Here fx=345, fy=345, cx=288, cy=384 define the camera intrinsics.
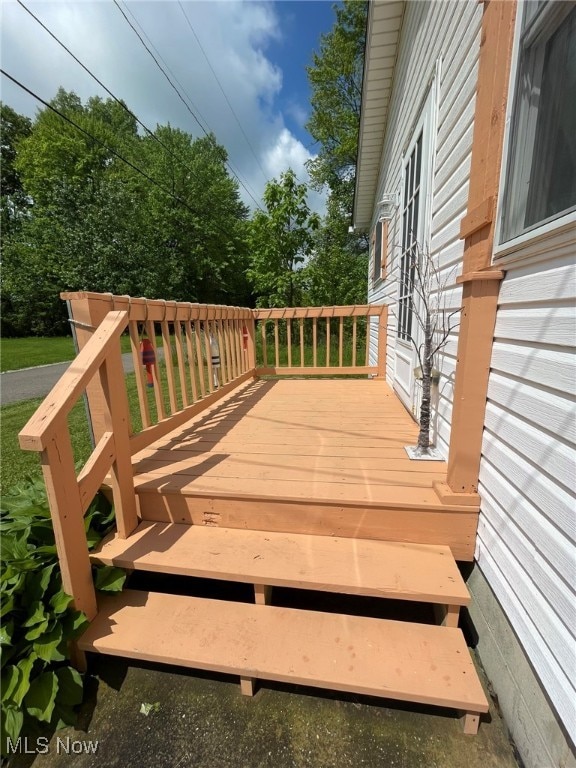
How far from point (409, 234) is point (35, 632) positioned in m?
3.83

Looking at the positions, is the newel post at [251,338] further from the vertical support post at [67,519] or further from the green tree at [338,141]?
the green tree at [338,141]

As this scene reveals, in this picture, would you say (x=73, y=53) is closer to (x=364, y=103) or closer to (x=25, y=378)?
(x=364, y=103)

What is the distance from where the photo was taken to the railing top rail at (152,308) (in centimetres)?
181

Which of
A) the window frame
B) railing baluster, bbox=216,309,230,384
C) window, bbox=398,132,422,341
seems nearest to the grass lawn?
railing baluster, bbox=216,309,230,384

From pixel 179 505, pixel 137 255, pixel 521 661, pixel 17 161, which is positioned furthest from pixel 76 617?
pixel 17 161

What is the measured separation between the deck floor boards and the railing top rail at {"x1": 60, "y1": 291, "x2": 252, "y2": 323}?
92cm

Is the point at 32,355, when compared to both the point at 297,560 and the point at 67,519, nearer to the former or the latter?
the point at 67,519

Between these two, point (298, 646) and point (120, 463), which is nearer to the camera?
point (298, 646)

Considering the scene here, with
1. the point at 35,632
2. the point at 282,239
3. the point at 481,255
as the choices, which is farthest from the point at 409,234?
the point at 282,239

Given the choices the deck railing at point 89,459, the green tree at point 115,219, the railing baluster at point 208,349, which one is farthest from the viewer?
the green tree at point 115,219

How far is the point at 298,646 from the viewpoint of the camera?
138 centimetres

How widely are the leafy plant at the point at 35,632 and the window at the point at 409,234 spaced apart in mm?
2849

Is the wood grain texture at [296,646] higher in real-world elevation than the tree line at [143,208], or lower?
lower

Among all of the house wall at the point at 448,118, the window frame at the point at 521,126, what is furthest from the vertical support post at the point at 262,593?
the window frame at the point at 521,126
